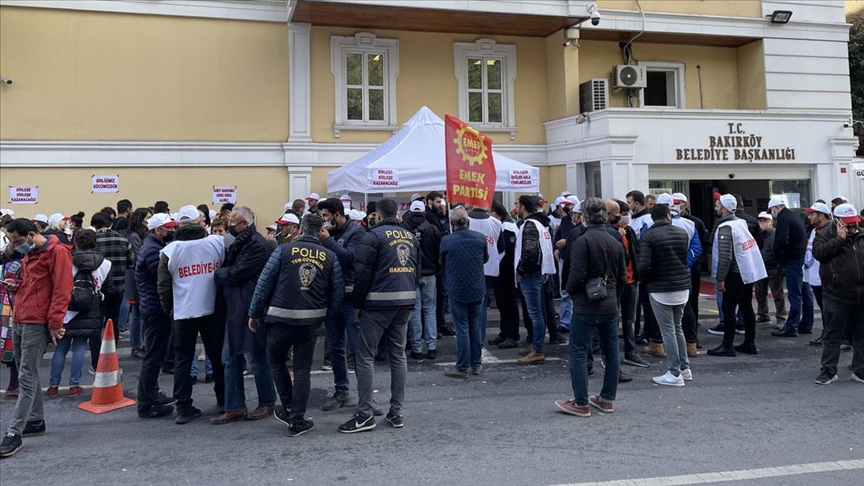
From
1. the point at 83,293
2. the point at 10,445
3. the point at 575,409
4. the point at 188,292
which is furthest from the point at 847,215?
the point at 10,445

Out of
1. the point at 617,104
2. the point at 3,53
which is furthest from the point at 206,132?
the point at 617,104

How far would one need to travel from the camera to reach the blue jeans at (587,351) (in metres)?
5.91

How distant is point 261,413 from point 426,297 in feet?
9.35

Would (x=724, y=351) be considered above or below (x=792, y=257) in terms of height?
below

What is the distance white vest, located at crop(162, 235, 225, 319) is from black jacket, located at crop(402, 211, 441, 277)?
300cm

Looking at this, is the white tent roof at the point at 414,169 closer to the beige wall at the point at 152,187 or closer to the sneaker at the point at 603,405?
the beige wall at the point at 152,187

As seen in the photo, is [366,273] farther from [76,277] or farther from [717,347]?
[717,347]

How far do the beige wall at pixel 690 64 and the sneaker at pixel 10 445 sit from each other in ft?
47.7

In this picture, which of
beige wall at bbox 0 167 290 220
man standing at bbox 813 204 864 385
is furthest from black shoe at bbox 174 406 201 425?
beige wall at bbox 0 167 290 220

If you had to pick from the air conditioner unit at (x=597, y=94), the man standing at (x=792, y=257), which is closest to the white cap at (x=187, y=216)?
the man standing at (x=792, y=257)

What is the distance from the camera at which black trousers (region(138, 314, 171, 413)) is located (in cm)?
620

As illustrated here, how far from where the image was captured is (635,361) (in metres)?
7.88

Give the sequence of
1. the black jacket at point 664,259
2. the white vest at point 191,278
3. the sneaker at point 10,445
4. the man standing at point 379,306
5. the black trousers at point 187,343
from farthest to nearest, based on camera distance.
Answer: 1. the black jacket at point 664,259
2. the black trousers at point 187,343
3. the white vest at point 191,278
4. the man standing at point 379,306
5. the sneaker at point 10,445

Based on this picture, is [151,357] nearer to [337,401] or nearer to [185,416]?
[185,416]
